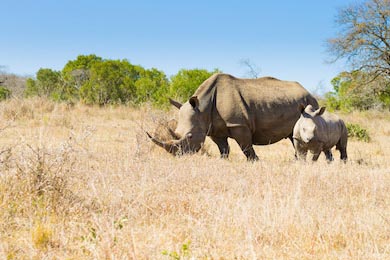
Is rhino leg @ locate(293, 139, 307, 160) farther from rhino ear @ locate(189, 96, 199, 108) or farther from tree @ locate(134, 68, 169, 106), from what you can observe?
tree @ locate(134, 68, 169, 106)

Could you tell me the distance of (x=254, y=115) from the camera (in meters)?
7.76

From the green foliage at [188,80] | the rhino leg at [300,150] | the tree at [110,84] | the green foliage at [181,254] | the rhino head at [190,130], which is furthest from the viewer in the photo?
the tree at [110,84]

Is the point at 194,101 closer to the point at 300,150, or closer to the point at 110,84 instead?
the point at 300,150

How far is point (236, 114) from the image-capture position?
294 inches

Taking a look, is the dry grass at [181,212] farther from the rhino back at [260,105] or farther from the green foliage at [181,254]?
the rhino back at [260,105]

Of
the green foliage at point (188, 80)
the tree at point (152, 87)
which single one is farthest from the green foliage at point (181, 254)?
the green foliage at point (188, 80)

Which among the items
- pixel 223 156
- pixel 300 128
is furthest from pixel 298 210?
pixel 223 156

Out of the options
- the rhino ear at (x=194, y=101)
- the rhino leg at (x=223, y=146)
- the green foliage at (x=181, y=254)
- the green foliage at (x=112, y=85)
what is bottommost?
Answer: the green foliage at (x=181, y=254)

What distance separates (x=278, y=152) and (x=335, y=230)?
665 centimetres

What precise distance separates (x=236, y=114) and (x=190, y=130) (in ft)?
3.05

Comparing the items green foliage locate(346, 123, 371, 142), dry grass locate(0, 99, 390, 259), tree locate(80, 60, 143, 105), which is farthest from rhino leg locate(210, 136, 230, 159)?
tree locate(80, 60, 143, 105)

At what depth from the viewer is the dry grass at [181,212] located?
9.71ft

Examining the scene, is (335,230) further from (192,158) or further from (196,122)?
(196,122)

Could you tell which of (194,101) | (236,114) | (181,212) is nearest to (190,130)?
(194,101)
